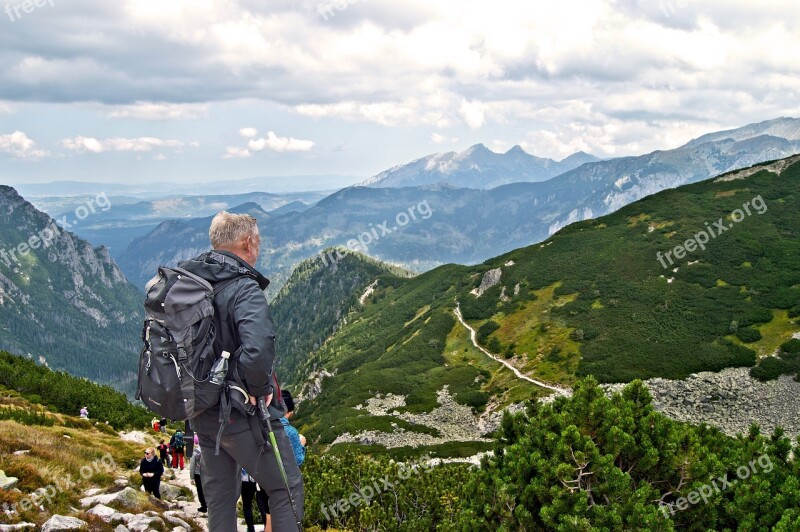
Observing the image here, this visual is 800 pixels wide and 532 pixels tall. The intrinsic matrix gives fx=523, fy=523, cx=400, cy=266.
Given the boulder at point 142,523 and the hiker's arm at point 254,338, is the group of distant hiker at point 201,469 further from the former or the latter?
the hiker's arm at point 254,338

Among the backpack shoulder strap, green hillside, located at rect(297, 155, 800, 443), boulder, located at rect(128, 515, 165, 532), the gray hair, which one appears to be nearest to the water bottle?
the backpack shoulder strap

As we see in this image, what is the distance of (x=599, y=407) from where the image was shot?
9734 millimetres

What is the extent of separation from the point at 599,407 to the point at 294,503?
18.7 feet

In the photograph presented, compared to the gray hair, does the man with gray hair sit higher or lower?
lower

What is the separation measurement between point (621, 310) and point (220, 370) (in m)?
86.8

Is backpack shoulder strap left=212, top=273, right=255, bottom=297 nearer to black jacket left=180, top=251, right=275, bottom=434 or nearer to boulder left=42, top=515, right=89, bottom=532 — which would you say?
black jacket left=180, top=251, right=275, bottom=434

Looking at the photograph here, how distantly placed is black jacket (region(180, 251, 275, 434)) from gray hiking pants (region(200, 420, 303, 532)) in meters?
0.32

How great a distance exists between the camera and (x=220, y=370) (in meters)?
6.79

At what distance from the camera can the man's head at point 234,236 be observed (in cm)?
759

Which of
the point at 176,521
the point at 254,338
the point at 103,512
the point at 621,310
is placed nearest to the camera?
the point at 254,338

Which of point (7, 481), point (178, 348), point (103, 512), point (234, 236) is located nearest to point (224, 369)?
point (178, 348)

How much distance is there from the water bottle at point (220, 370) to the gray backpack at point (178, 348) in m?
0.05

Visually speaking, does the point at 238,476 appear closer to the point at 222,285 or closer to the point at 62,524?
the point at 222,285

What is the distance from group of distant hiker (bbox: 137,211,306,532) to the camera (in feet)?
21.4
